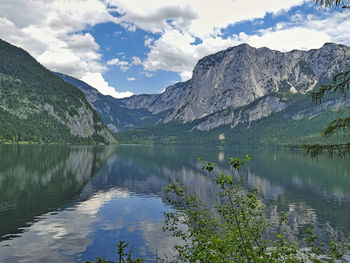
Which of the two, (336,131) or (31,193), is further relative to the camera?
(31,193)

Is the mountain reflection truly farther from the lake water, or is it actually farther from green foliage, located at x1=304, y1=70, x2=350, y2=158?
green foliage, located at x1=304, y1=70, x2=350, y2=158

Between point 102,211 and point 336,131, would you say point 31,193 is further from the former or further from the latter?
point 336,131

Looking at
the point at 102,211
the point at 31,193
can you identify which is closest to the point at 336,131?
the point at 102,211

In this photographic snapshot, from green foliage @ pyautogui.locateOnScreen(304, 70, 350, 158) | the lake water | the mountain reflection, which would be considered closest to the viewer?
green foliage @ pyautogui.locateOnScreen(304, 70, 350, 158)

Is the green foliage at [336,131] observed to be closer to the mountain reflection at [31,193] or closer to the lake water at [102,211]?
the lake water at [102,211]

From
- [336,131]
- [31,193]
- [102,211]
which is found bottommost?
[102,211]

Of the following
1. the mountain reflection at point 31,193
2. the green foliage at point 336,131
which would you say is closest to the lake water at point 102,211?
the mountain reflection at point 31,193

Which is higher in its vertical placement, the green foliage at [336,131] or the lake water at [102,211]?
the green foliage at [336,131]

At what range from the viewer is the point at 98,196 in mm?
61781

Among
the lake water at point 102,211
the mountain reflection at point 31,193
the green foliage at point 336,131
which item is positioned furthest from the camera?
the mountain reflection at point 31,193

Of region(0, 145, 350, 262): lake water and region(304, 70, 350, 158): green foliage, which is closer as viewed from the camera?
region(304, 70, 350, 158): green foliage

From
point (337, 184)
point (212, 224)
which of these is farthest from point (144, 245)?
point (337, 184)

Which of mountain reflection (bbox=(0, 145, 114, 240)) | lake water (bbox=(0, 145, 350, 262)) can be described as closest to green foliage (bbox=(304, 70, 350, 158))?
lake water (bbox=(0, 145, 350, 262))

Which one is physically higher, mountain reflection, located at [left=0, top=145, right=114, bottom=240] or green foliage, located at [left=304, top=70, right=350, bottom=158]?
green foliage, located at [left=304, top=70, right=350, bottom=158]
